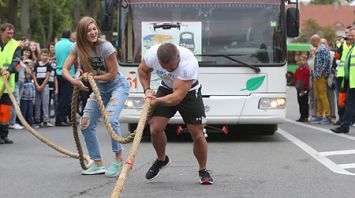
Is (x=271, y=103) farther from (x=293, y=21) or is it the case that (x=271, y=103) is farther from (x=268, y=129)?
(x=293, y=21)

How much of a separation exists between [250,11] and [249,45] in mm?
567

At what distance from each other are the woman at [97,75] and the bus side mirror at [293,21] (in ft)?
15.4

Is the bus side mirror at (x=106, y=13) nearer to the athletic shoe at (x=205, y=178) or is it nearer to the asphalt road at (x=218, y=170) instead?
the asphalt road at (x=218, y=170)

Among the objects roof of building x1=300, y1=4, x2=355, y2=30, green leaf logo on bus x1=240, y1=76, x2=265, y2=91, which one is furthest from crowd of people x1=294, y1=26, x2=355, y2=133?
roof of building x1=300, y1=4, x2=355, y2=30

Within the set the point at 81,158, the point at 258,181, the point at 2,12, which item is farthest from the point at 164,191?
the point at 2,12

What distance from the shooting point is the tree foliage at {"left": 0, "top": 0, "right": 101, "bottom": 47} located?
117 ft

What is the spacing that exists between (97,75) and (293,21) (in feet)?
16.4

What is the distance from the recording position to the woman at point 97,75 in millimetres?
8305

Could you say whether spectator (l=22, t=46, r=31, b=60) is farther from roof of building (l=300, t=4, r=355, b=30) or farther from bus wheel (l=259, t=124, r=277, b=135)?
roof of building (l=300, t=4, r=355, b=30)

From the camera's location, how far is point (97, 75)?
27.8 feet

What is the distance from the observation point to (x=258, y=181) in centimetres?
818

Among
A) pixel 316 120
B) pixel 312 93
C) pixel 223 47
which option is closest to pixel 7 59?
pixel 223 47

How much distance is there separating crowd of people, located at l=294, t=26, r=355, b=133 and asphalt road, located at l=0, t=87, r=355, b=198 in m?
2.33

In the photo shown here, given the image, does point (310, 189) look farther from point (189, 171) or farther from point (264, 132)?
point (264, 132)
